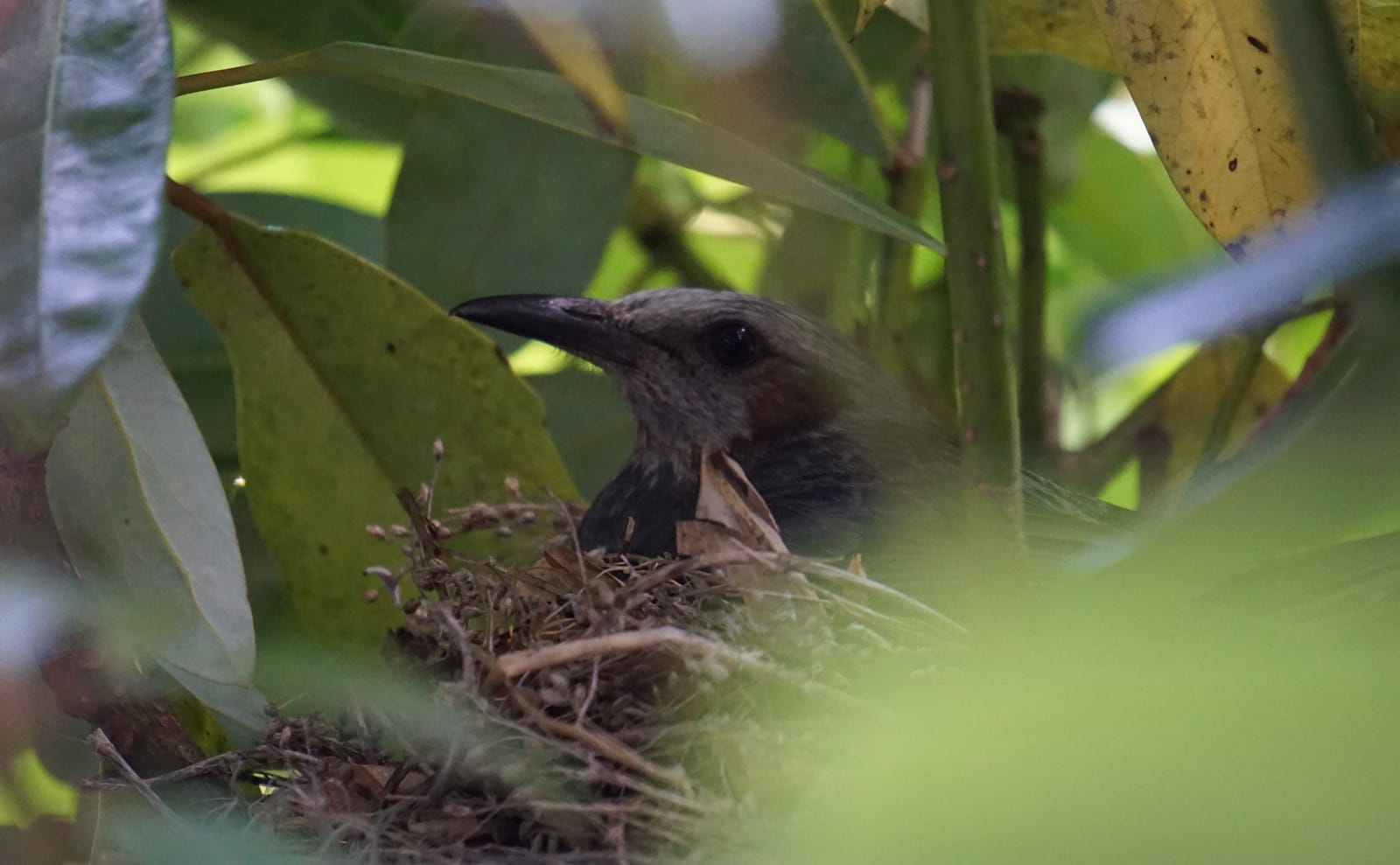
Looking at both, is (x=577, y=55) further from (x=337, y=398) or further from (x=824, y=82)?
(x=337, y=398)

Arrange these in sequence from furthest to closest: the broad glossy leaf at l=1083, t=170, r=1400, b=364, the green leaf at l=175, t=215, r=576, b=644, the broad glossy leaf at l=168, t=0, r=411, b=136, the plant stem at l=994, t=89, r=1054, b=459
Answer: the plant stem at l=994, t=89, r=1054, b=459 < the broad glossy leaf at l=168, t=0, r=411, b=136 < the green leaf at l=175, t=215, r=576, b=644 < the broad glossy leaf at l=1083, t=170, r=1400, b=364

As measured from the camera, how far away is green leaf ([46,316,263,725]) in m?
1.50

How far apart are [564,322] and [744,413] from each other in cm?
39

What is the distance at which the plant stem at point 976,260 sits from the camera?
1504 millimetres

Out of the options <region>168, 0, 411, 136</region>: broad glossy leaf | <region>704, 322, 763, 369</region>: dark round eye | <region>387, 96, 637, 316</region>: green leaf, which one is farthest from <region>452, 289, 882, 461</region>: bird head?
<region>168, 0, 411, 136</region>: broad glossy leaf

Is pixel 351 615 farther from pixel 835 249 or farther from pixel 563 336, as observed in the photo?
pixel 835 249

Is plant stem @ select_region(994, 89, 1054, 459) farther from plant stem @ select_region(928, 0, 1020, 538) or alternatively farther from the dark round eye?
plant stem @ select_region(928, 0, 1020, 538)

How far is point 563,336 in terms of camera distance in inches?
94.2

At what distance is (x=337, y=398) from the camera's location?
2.15 metres

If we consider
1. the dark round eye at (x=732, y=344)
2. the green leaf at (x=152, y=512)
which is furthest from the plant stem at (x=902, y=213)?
the green leaf at (x=152, y=512)

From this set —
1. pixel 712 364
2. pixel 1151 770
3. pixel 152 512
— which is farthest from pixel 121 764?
pixel 712 364

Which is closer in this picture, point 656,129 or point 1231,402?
point 656,129

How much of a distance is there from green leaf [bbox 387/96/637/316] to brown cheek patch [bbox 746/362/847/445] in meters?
0.36

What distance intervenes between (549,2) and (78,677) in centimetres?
98
